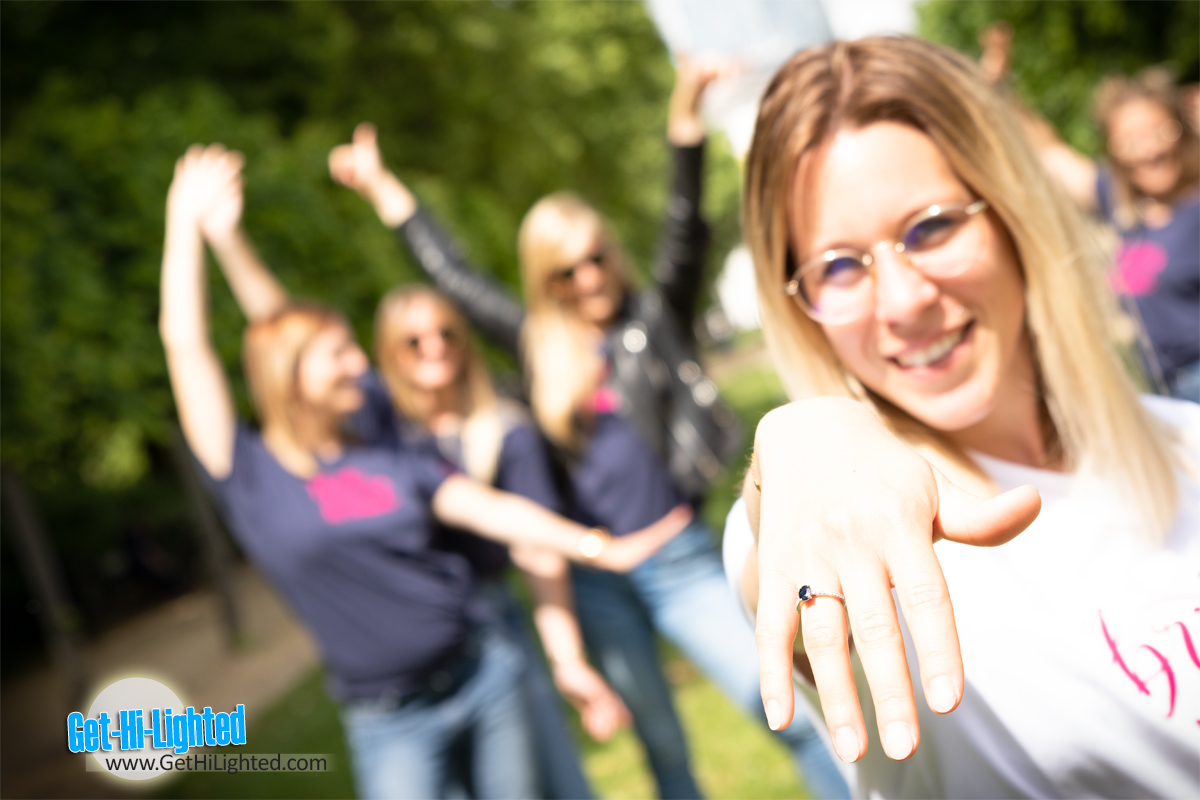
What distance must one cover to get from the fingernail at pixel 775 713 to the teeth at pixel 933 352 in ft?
1.88

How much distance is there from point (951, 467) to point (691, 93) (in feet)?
5.56

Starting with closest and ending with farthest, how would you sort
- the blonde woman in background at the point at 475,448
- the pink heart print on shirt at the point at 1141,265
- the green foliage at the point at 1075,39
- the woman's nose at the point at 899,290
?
the woman's nose at the point at 899,290 < the blonde woman in background at the point at 475,448 < the pink heart print on shirt at the point at 1141,265 < the green foliage at the point at 1075,39

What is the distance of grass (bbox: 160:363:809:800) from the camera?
13.6 feet

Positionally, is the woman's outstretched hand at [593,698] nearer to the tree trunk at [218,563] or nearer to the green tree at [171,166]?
the green tree at [171,166]

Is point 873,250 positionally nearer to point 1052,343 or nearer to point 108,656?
point 1052,343

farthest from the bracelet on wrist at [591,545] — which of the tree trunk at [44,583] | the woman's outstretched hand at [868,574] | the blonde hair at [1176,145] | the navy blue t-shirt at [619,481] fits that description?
the tree trunk at [44,583]

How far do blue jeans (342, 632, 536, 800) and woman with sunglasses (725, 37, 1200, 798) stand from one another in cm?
174

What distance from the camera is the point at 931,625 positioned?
0.71m

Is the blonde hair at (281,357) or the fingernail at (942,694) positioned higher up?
the blonde hair at (281,357)

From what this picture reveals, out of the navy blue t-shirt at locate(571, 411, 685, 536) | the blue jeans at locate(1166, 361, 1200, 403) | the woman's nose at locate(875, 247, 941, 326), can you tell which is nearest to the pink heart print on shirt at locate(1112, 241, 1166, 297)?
the blue jeans at locate(1166, 361, 1200, 403)

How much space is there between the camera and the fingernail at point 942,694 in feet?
2.24

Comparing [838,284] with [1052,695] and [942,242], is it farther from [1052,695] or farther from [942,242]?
[1052,695]

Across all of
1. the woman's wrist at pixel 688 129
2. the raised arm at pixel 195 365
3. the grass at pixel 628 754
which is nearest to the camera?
the raised arm at pixel 195 365

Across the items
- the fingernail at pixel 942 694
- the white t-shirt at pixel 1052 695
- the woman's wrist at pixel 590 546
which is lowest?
the woman's wrist at pixel 590 546
